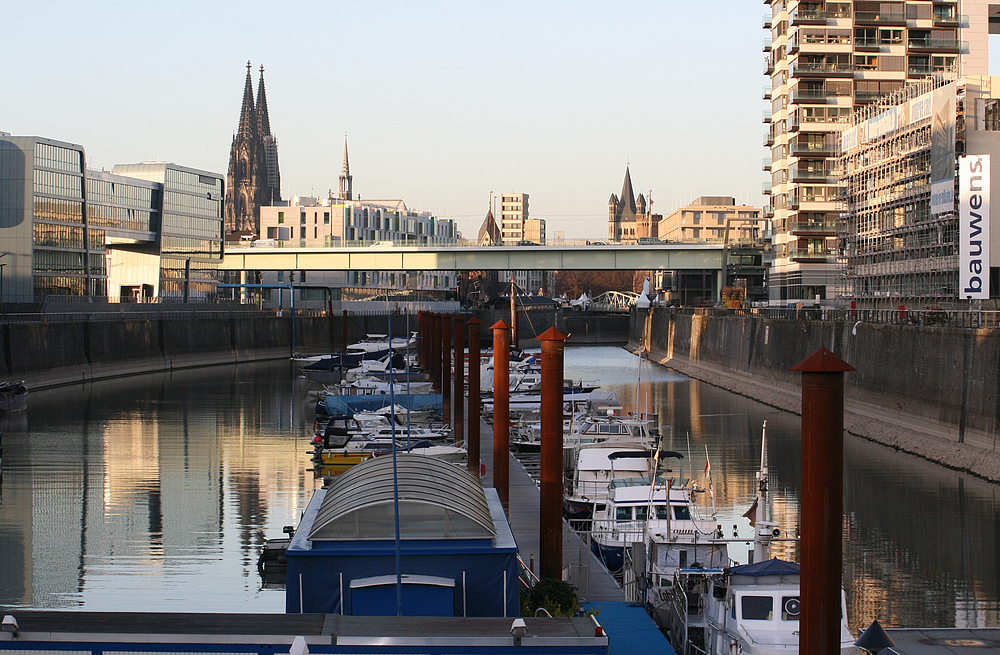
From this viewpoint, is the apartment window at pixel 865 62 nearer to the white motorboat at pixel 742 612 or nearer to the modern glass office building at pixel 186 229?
the modern glass office building at pixel 186 229

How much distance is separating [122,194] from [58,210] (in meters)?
17.5

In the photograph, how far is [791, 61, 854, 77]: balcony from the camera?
3844 inches

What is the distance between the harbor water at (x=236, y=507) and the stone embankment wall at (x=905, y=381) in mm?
1174

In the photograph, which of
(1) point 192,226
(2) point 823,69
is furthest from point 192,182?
(2) point 823,69

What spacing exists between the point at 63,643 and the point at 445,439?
95.9ft

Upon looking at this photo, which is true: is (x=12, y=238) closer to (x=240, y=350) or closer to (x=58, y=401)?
(x=240, y=350)

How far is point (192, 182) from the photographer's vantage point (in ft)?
475

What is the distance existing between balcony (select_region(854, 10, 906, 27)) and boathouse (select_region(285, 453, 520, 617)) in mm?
92338

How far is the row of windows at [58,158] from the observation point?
110 metres

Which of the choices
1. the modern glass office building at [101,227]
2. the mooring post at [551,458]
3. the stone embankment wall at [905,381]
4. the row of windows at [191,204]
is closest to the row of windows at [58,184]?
the modern glass office building at [101,227]

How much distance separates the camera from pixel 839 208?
8631 cm

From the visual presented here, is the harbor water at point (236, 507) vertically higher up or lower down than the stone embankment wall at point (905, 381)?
lower down

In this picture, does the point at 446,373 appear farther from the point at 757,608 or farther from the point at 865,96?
the point at 865,96

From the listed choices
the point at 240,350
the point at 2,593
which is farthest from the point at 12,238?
the point at 2,593
